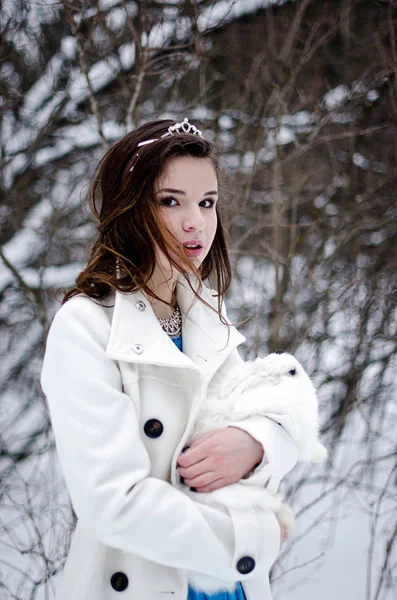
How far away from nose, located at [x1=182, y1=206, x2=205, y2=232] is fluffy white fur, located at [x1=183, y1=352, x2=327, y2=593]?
1.09 ft

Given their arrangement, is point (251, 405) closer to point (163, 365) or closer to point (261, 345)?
point (163, 365)

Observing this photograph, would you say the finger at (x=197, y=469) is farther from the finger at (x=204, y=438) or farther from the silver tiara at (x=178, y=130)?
the silver tiara at (x=178, y=130)

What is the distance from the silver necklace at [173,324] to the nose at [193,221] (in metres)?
0.24

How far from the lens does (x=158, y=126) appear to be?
1257 millimetres

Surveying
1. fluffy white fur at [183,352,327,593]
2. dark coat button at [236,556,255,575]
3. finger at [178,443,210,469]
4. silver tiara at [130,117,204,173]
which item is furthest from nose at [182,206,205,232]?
dark coat button at [236,556,255,575]

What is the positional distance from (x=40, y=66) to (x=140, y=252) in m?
1.83

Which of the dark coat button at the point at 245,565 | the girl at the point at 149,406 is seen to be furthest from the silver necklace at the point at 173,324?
the dark coat button at the point at 245,565

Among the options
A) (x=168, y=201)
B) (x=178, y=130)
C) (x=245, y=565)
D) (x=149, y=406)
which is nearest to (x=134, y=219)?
(x=168, y=201)

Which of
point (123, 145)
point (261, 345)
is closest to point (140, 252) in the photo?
point (123, 145)

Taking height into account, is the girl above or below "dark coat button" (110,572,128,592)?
above

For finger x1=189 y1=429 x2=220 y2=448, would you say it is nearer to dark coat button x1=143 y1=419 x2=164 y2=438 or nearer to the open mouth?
dark coat button x1=143 y1=419 x2=164 y2=438

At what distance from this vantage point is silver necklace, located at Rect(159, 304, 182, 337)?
1333 mm

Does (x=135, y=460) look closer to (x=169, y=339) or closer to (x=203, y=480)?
(x=203, y=480)

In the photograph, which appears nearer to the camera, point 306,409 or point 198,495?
point 198,495
